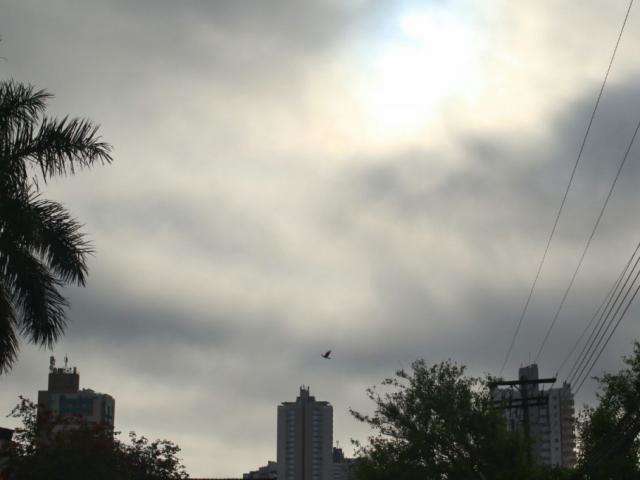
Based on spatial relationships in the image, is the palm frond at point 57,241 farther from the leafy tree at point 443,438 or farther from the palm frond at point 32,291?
the leafy tree at point 443,438

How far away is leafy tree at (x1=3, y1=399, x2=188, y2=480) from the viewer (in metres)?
54.5

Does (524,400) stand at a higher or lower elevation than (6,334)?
higher

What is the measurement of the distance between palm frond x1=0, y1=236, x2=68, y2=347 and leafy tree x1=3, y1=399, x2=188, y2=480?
116 feet

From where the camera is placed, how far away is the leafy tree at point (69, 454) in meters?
54.5

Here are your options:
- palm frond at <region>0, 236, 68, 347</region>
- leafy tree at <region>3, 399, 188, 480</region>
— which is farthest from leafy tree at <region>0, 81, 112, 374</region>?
leafy tree at <region>3, 399, 188, 480</region>

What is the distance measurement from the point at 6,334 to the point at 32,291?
0.96 m

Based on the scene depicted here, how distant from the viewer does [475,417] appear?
68.4 meters

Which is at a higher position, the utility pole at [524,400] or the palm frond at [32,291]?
the utility pole at [524,400]

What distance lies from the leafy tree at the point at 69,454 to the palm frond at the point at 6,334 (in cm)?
3556

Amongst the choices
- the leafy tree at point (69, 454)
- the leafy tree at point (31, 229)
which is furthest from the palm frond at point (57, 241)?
the leafy tree at point (69, 454)

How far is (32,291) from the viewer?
20.8 meters

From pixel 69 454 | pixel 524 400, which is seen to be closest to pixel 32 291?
pixel 69 454

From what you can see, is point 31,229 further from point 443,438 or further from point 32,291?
point 443,438

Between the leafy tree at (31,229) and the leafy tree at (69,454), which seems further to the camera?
the leafy tree at (69,454)
